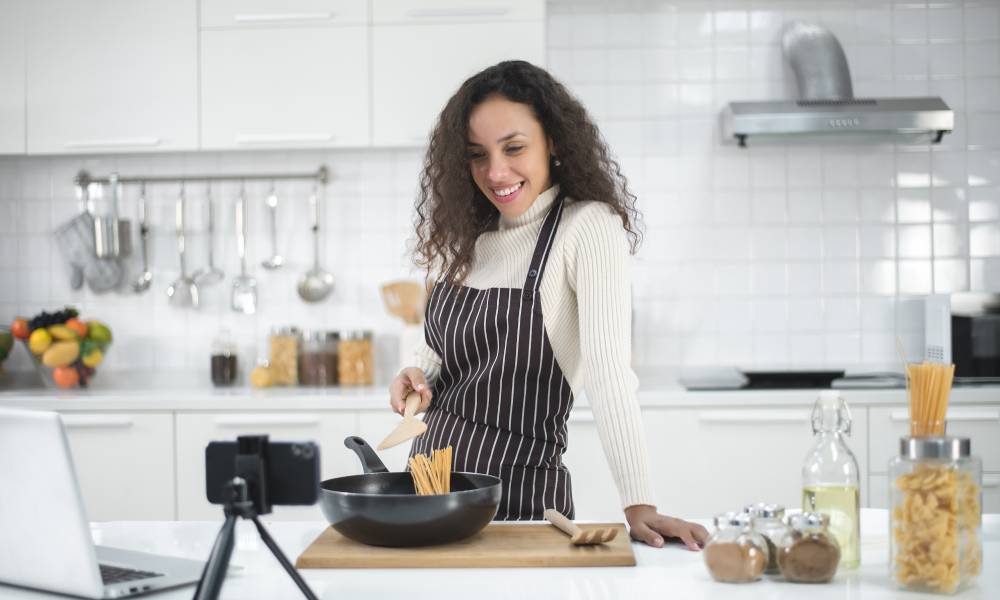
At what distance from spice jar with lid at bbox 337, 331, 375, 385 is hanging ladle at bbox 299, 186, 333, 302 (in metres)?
0.26

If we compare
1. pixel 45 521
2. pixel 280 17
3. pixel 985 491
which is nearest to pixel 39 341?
pixel 280 17

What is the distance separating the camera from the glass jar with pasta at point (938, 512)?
1.10m

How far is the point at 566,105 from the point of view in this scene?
1838mm

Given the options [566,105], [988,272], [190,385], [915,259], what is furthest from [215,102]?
[988,272]

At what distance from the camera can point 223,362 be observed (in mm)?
3527

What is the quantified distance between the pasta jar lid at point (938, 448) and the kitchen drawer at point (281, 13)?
2.62 meters

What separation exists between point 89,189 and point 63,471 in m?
2.97

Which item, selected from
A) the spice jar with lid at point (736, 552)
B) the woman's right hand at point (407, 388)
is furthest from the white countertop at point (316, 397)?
the spice jar with lid at point (736, 552)

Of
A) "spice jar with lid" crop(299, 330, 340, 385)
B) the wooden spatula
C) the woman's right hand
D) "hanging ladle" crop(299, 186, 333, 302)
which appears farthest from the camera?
"hanging ladle" crop(299, 186, 333, 302)

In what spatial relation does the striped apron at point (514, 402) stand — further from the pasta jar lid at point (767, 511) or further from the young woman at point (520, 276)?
the pasta jar lid at point (767, 511)

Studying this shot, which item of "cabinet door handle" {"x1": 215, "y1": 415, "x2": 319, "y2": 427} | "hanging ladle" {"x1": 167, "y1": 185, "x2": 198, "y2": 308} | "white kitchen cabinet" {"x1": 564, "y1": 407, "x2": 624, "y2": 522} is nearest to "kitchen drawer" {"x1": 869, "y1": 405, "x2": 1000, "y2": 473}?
"white kitchen cabinet" {"x1": 564, "y1": 407, "x2": 624, "y2": 522}

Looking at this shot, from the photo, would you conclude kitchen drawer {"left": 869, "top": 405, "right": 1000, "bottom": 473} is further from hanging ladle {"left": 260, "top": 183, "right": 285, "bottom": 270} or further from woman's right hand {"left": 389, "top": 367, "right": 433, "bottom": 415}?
hanging ladle {"left": 260, "top": 183, "right": 285, "bottom": 270}

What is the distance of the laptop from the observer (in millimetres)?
1064

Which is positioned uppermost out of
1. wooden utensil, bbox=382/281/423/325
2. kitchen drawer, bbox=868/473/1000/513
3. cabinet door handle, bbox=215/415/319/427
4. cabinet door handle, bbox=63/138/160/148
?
cabinet door handle, bbox=63/138/160/148
